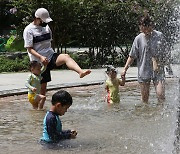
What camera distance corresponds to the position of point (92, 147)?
5.65 metres

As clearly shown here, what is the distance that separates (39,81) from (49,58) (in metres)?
0.46

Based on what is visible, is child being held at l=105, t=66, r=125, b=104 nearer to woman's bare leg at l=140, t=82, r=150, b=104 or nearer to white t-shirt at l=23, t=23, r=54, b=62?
woman's bare leg at l=140, t=82, r=150, b=104

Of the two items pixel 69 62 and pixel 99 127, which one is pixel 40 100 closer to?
pixel 69 62

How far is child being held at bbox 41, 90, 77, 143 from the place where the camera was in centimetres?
561

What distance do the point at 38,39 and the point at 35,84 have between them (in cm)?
68

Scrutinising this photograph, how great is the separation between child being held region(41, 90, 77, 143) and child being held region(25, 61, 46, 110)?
270 centimetres

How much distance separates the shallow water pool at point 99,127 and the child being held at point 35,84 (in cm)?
17

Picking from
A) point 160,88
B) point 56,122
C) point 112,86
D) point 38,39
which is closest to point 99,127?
point 56,122

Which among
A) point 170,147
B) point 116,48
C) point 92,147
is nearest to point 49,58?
point 92,147

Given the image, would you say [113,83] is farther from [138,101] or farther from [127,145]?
[127,145]

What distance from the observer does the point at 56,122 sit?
568 cm

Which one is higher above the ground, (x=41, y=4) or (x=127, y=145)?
(x=41, y=4)

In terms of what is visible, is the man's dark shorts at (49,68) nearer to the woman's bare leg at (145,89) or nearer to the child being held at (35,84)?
the child being held at (35,84)

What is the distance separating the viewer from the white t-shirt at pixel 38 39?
8320 millimetres
